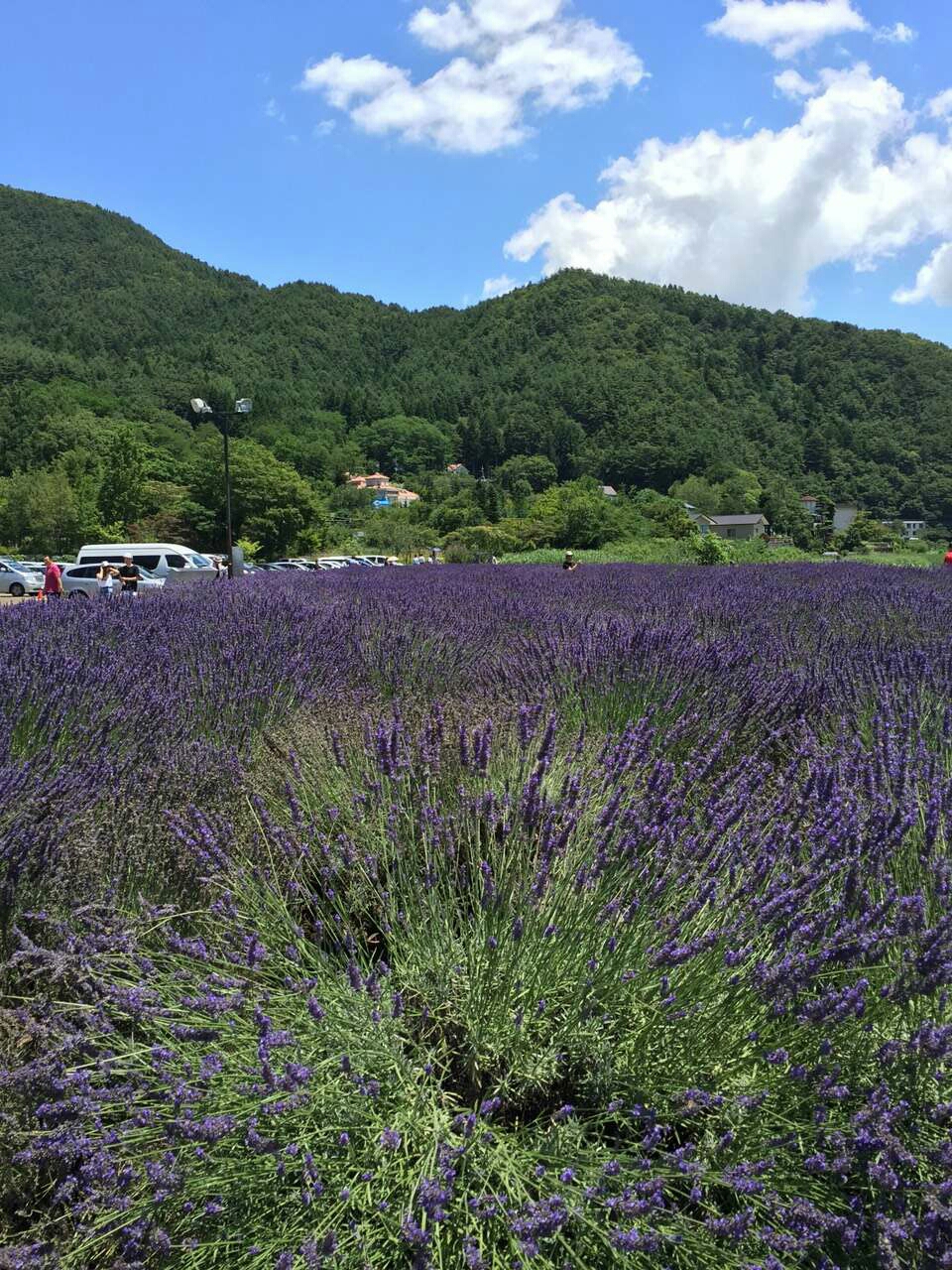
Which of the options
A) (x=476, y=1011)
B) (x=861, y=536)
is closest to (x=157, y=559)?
(x=476, y=1011)

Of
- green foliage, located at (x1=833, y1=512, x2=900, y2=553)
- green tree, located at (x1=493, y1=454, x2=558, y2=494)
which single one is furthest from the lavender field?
green tree, located at (x1=493, y1=454, x2=558, y2=494)

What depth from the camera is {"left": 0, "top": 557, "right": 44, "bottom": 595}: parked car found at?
26.5m

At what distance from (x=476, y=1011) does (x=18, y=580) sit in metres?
29.6

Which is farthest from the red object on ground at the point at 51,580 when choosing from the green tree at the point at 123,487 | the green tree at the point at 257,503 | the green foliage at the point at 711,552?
the green tree at the point at 123,487

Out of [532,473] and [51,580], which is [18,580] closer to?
[51,580]

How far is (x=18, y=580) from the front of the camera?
87.6 feet

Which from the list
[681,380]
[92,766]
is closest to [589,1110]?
[92,766]

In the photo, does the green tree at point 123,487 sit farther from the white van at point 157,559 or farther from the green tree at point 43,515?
the white van at point 157,559

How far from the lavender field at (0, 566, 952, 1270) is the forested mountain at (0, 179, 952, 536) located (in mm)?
84809

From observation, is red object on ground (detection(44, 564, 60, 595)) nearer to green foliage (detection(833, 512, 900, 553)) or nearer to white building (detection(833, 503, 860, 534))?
green foliage (detection(833, 512, 900, 553))

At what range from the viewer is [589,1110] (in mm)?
1599

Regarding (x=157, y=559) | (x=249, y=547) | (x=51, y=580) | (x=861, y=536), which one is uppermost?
(x=861, y=536)

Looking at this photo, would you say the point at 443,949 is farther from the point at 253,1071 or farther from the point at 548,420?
the point at 548,420

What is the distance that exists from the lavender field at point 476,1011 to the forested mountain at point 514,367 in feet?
278
